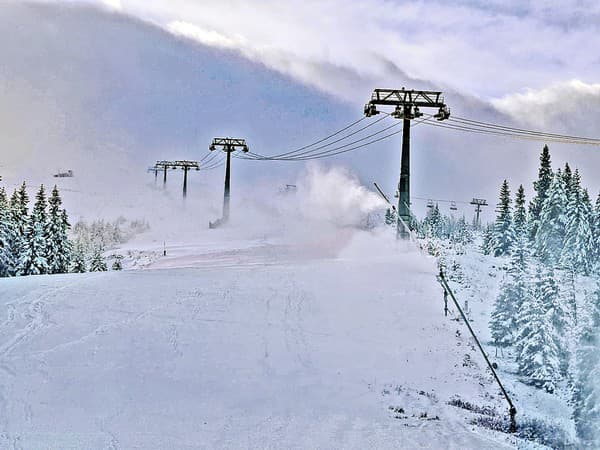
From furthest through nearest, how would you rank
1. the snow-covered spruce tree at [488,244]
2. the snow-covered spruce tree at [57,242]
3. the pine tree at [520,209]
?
the pine tree at [520,209] < the snow-covered spruce tree at [488,244] < the snow-covered spruce tree at [57,242]

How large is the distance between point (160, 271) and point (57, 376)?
1218 cm

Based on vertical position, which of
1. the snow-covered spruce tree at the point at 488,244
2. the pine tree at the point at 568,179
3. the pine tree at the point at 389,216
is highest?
the pine tree at the point at 568,179

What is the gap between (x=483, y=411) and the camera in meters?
13.4

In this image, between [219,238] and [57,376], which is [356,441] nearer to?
[57,376]

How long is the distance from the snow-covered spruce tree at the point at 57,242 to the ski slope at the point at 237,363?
1001 inches

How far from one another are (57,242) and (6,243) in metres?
4.50

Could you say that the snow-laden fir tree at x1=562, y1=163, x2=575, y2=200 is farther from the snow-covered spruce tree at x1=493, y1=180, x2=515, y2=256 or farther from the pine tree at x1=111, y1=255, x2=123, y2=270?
the pine tree at x1=111, y1=255, x2=123, y2=270

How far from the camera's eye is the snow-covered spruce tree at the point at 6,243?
4491 cm

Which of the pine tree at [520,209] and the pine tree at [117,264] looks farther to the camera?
the pine tree at [520,209]

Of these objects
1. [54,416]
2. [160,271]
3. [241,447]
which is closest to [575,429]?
[241,447]

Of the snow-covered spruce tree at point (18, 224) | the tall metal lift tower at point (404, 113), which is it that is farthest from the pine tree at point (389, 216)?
the snow-covered spruce tree at point (18, 224)

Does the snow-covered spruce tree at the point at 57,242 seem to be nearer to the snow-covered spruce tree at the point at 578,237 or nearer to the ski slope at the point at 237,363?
the ski slope at the point at 237,363

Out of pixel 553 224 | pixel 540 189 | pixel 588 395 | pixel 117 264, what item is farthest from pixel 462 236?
pixel 588 395

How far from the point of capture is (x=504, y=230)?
6116 centimetres
